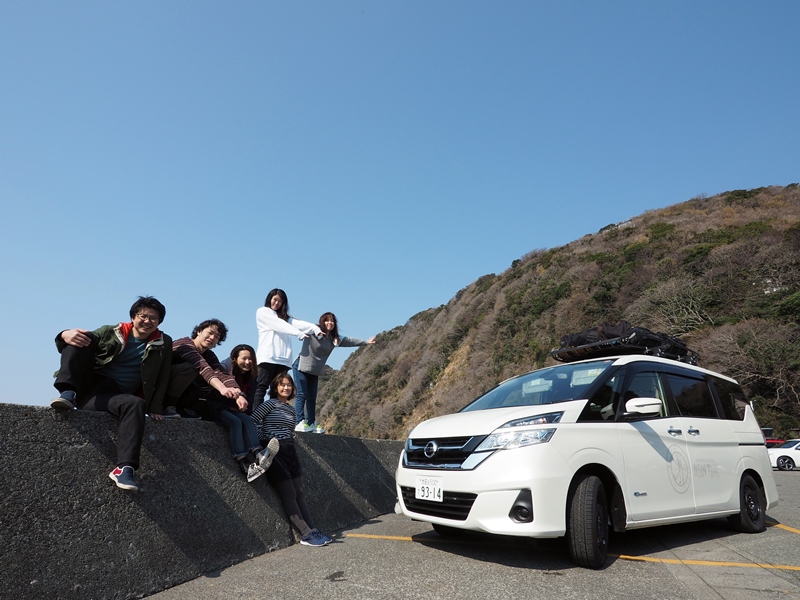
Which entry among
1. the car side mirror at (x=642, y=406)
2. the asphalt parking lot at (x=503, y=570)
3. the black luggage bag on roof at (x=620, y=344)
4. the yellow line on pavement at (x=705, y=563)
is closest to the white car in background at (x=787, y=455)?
the black luggage bag on roof at (x=620, y=344)

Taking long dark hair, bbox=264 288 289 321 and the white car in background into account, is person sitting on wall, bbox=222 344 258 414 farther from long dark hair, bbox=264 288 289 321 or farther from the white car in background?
the white car in background

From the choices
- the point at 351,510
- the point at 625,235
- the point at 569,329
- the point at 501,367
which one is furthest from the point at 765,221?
the point at 351,510

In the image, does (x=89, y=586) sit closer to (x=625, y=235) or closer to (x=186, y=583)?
(x=186, y=583)

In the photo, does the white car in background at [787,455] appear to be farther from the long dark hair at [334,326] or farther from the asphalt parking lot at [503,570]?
the long dark hair at [334,326]

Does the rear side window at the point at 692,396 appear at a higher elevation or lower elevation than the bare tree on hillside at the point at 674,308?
lower

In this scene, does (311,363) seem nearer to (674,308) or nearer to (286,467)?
(286,467)

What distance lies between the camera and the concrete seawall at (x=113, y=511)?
10.1 feet

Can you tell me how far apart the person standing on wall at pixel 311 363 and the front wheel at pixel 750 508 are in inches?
199

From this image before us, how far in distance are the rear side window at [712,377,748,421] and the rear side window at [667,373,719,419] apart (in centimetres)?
27

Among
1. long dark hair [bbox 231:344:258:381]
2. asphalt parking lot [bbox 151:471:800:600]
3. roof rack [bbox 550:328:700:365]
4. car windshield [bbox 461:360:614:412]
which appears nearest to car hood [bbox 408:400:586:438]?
car windshield [bbox 461:360:614:412]

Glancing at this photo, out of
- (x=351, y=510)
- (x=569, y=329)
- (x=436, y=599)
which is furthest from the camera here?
(x=569, y=329)

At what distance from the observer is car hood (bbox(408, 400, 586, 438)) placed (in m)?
4.54

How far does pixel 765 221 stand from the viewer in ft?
132

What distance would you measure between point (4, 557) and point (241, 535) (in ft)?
6.56
